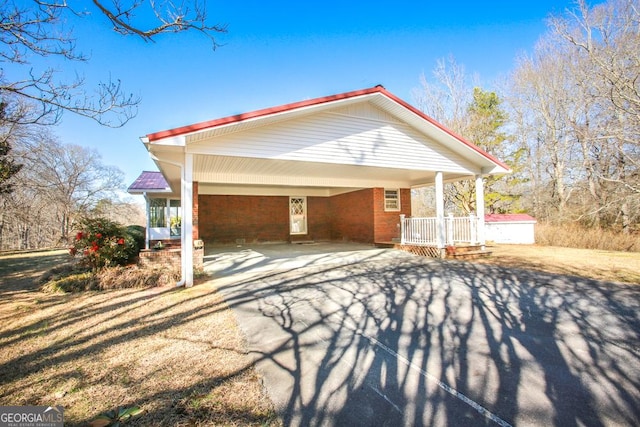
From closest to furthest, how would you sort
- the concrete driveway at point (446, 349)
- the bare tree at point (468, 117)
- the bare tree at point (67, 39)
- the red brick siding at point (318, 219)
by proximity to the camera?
the concrete driveway at point (446, 349) → the bare tree at point (67, 39) → the red brick siding at point (318, 219) → the bare tree at point (468, 117)

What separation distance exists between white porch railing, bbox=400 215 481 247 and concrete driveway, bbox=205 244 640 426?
3.76 m

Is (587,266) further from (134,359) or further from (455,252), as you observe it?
(134,359)

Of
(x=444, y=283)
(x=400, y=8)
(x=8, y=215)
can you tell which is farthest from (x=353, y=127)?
(x=8, y=215)

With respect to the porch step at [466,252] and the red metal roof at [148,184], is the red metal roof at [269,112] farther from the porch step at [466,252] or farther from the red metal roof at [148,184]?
the red metal roof at [148,184]

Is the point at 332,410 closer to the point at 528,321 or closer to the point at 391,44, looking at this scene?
the point at 528,321

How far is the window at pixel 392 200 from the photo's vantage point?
43.2ft

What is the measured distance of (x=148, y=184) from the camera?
38.5 ft

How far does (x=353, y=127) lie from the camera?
8.40 meters

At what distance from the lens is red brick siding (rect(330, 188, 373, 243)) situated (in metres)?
13.4

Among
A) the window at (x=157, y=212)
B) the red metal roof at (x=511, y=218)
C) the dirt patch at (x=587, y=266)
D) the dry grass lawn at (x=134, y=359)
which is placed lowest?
the dirt patch at (x=587, y=266)

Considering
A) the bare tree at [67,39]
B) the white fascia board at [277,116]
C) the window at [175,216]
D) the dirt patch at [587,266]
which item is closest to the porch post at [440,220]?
the dirt patch at [587,266]

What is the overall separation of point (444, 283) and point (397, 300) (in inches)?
67.8

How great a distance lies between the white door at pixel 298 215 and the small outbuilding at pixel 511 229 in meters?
9.94

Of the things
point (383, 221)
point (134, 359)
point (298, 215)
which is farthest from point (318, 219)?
point (134, 359)
